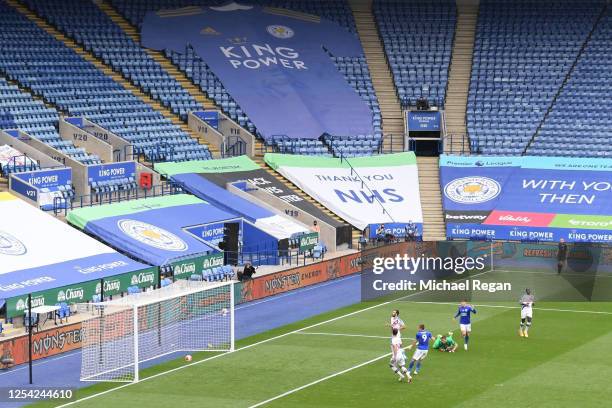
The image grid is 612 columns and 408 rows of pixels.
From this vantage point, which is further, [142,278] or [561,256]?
[561,256]

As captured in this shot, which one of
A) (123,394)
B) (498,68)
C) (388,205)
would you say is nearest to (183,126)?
(388,205)

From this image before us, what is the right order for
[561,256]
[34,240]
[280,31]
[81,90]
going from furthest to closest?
1. [280,31]
2. [81,90]
3. [561,256]
4. [34,240]

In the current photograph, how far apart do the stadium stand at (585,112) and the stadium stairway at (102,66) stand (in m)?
17.3

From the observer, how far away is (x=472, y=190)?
6250cm

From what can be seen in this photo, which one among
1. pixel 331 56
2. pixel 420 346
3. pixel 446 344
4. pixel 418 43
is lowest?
pixel 446 344

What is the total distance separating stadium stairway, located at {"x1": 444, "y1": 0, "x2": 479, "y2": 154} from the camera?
65.9 m

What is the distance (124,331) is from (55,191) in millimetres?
15478

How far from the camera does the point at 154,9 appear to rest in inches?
2662

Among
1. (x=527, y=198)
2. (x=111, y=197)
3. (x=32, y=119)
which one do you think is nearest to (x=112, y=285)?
(x=111, y=197)

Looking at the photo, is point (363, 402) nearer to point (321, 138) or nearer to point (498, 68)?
point (321, 138)

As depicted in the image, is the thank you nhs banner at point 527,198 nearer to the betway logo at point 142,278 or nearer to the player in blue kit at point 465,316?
the betway logo at point 142,278

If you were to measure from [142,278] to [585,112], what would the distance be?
96.3 feet

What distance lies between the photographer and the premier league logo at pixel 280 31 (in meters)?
69.2

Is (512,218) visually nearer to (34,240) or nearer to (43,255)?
(34,240)
